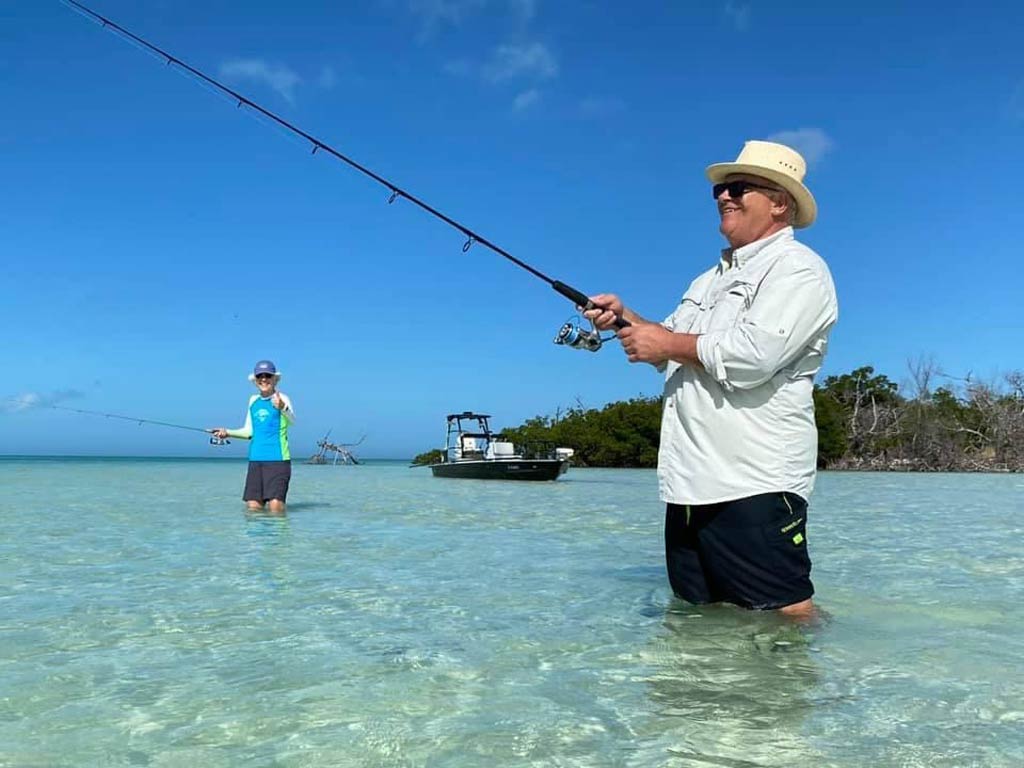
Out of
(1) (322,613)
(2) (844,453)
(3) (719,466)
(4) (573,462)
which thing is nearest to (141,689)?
(1) (322,613)

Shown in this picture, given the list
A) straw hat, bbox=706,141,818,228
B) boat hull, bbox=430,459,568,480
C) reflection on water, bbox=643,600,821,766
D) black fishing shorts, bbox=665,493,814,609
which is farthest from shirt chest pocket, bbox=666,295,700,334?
boat hull, bbox=430,459,568,480

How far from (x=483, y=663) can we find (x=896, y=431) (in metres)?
51.1

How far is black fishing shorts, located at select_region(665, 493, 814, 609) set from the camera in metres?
3.46

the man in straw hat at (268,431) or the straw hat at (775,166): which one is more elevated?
the straw hat at (775,166)

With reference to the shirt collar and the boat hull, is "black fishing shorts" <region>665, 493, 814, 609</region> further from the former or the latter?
the boat hull

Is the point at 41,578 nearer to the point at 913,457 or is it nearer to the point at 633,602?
the point at 633,602

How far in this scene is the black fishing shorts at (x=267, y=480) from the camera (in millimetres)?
10500

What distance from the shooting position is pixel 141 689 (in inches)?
120

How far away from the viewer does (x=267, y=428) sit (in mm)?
10273

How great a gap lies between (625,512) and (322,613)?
9.22 m

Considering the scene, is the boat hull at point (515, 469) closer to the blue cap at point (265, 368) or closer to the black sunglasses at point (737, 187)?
the blue cap at point (265, 368)

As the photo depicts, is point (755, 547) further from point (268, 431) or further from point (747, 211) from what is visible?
point (268, 431)

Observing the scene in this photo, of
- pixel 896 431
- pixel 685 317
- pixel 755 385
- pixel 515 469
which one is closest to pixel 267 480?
pixel 685 317

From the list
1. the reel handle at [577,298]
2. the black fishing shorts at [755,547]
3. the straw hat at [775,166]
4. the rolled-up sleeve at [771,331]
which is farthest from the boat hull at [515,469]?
the rolled-up sleeve at [771,331]
